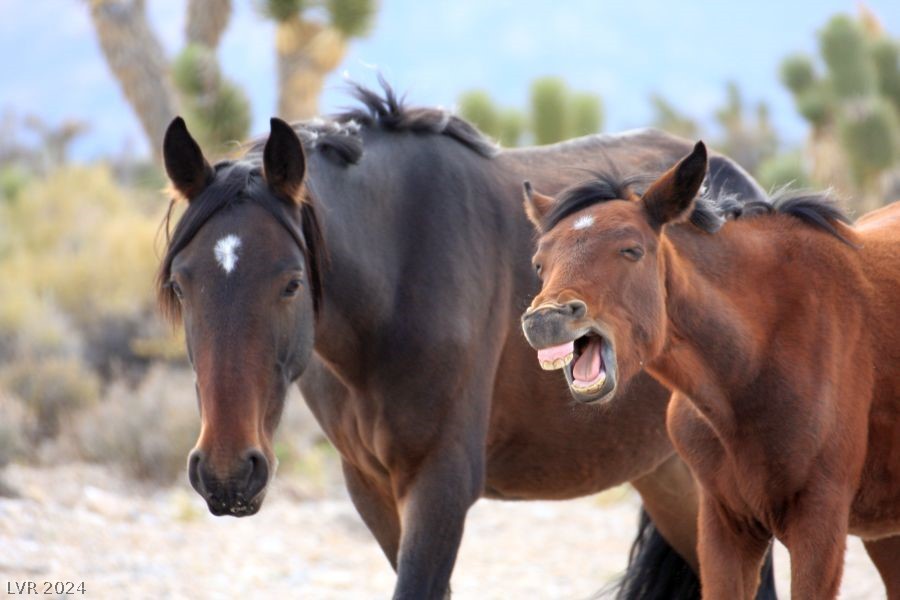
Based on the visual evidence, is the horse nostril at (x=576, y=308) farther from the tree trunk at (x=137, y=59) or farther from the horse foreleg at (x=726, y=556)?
the tree trunk at (x=137, y=59)

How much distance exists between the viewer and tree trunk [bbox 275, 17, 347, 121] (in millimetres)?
15195

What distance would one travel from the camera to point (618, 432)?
5613 millimetres

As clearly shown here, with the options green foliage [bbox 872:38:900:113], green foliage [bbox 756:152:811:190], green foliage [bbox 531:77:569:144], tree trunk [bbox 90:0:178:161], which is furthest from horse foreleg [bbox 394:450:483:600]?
green foliage [bbox 872:38:900:113]

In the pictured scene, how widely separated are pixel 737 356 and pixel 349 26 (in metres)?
11.5

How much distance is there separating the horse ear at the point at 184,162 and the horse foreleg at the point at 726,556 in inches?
82.2

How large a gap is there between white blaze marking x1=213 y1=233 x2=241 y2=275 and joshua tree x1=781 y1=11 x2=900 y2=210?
11.7 m

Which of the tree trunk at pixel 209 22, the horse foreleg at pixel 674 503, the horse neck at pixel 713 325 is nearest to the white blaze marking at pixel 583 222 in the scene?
the horse neck at pixel 713 325

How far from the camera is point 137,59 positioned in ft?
53.7

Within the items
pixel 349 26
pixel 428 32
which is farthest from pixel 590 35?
pixel 349 26

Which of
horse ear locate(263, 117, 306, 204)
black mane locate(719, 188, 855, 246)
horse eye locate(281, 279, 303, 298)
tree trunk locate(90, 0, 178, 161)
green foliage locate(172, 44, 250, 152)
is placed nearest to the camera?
horse eye locate(281, 279, 303, 298)

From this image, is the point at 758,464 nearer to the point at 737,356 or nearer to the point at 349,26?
the point at 737,356

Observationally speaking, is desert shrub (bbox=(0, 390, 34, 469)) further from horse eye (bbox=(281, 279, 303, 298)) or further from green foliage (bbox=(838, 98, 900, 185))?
green foliage (bbox=(838, 98, 900, 185))

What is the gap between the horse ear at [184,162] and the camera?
14.8ft

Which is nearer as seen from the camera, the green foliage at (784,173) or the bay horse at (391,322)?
the bay horse at (391,322)
